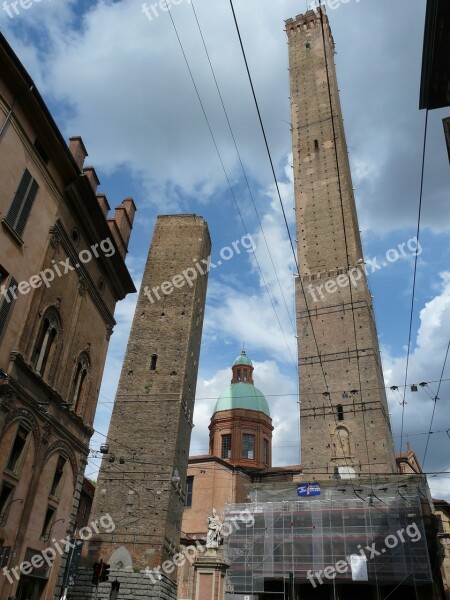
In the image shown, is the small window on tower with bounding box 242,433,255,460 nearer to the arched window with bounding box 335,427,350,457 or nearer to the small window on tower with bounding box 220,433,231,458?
the small window on tower with bounding box 220,433,231,458

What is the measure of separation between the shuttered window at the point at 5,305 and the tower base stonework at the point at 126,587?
50.6 ft

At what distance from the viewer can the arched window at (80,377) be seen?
13.4m

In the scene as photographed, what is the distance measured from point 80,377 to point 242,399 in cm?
3171

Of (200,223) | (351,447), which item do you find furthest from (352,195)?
(351,447)

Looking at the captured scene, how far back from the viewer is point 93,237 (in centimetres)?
1414

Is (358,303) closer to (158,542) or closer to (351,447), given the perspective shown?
(351,447)

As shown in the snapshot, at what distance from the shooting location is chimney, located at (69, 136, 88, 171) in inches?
538

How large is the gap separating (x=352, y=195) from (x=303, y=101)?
9.92 metres

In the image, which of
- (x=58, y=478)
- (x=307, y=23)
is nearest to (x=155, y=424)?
(x=58, y=478)

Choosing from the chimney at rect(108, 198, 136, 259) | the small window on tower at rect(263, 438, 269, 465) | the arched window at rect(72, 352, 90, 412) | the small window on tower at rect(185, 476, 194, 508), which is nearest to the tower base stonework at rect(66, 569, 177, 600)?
the arched window at rect(72, 352, 90, 412)

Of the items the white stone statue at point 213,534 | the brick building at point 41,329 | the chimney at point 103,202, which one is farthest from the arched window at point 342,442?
the chimney at point 103,202

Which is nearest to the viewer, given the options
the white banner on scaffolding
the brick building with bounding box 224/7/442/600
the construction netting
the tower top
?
the white banner on scaffolding

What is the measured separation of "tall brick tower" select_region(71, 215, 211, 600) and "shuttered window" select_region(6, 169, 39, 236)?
49.5 ft

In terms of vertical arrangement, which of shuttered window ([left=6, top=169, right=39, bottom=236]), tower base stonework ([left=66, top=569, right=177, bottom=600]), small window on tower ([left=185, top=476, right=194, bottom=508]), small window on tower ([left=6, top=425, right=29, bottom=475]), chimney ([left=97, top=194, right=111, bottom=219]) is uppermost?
chimney ([left=97, top=194, right=111, bottom=219])
